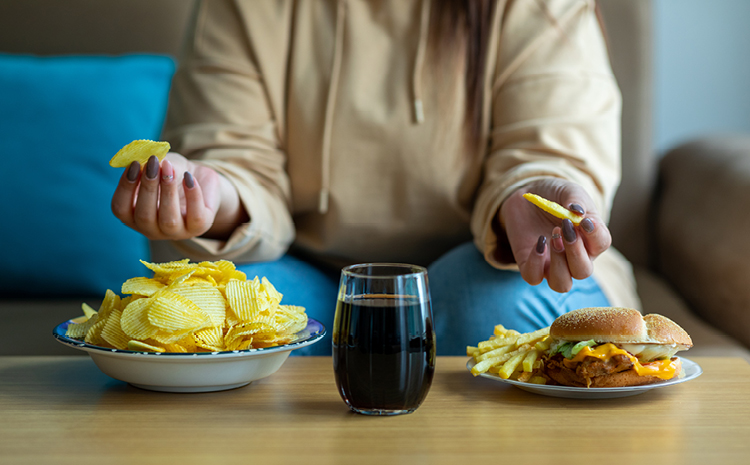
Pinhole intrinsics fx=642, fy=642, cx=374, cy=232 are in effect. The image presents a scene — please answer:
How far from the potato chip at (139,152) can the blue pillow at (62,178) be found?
2.49 feet

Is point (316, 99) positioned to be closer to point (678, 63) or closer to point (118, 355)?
point (118, 355)

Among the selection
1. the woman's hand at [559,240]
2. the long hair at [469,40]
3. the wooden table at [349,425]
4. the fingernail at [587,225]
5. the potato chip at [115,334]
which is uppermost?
the long hair at [469,40]

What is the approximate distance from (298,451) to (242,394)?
0.16 meters

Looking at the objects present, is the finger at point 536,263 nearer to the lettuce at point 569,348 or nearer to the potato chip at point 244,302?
the lettuce at point 569,348

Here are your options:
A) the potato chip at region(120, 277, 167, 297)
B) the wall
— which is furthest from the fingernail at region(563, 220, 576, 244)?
the wall

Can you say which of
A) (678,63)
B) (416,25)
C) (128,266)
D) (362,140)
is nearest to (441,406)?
(362,140)

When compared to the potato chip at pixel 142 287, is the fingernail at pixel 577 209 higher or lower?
higher

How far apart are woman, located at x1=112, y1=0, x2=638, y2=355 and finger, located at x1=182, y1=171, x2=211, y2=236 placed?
209 mm

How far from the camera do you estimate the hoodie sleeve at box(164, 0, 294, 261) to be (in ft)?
3.69

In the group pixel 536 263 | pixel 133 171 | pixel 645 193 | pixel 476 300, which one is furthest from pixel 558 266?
pixel 645 193

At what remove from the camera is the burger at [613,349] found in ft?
1.87

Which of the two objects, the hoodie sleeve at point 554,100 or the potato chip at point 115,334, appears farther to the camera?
the hoodie sleeve at point 554,100

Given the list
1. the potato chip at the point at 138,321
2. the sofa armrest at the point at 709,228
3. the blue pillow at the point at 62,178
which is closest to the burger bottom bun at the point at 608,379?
the potato chip at the point at 138,321

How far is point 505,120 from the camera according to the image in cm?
110
